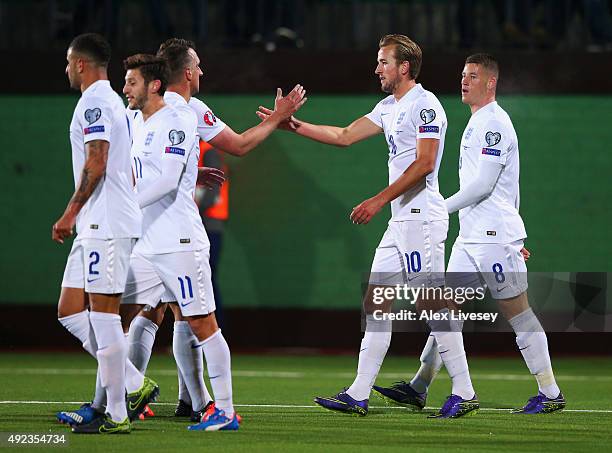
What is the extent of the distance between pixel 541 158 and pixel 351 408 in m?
6.92

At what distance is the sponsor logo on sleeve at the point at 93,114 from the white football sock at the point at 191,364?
5.65 ft

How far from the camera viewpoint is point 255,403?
952 cm

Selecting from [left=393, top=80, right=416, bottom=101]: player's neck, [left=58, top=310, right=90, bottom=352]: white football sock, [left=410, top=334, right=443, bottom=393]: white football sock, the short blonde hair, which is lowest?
[left=410, top=334, right=443, bottom=393]: white football sock

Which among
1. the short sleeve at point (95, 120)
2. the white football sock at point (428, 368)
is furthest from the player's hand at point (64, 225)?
the white football sock at point (428, 368)

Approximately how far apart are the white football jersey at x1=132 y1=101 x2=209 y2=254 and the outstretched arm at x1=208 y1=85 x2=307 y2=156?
31 cm

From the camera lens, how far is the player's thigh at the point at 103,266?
7.15 m

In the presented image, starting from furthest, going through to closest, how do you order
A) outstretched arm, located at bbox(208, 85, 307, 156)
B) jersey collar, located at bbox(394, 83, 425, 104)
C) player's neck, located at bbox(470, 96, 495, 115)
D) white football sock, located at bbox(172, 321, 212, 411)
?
player's neck, located at bbox(470, 96, 495, 115), jersey collar, located at bbox(394, 83, 425, 104), white football sock, located at bbox(172, 321, 212, 411), outstretched arm, located at bbox(208, 85, 307, 156)

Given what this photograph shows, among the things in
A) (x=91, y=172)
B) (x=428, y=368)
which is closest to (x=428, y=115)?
(x=428, y=368)

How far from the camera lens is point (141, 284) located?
311 inches

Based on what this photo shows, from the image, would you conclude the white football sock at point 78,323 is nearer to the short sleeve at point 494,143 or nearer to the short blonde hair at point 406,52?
the short blonde hair at point 406,52

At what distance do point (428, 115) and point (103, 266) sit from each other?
2770 mm

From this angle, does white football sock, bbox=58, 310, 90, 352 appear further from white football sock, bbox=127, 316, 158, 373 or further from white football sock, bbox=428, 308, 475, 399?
white football sock, bbox=428, 308, 475, 399

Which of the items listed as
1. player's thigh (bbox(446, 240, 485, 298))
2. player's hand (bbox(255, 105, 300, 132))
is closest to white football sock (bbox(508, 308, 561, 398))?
player's thigh (bbox(446, 240, 485, 298))

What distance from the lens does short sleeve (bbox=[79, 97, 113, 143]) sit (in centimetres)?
714
